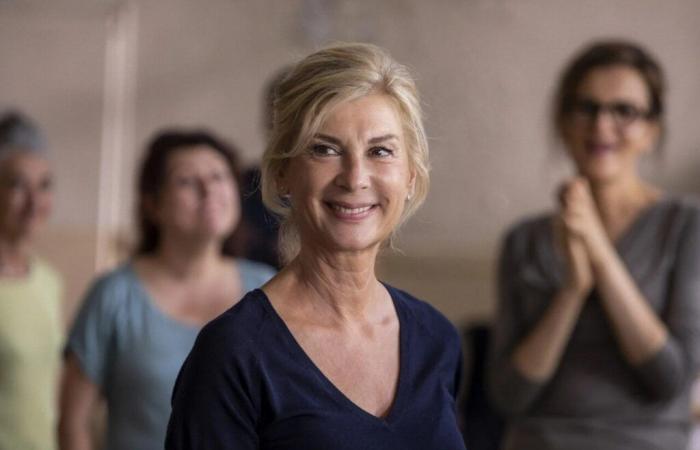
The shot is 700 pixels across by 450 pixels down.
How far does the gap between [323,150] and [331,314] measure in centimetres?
22

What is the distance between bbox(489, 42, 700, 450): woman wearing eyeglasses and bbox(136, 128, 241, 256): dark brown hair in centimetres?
82

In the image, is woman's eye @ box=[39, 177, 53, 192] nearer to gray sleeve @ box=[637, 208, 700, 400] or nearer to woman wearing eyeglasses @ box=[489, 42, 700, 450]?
woman wearing eyeglasses @ box=[489, 42, 700, 450]

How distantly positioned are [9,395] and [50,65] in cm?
230

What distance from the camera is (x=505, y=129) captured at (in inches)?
190

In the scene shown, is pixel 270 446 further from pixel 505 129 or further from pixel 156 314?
pixel 505 129

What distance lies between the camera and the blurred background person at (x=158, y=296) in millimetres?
2521

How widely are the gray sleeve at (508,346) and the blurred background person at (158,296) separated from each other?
0.66 metres

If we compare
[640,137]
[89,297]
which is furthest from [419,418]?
[89,297]

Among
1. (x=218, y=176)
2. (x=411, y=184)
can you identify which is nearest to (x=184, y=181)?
(x=218, y=176)

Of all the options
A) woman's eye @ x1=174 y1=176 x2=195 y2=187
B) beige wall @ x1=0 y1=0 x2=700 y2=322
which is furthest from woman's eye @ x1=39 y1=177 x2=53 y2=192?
beige wall @ x1=0 y1=0 x2=700 y2=322

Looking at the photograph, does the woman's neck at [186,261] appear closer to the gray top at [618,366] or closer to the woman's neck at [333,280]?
the gray top at [618,366]

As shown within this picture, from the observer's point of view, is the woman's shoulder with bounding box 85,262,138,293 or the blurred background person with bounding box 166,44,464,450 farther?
the woman's shoulder with bounding box 85,262,138,293

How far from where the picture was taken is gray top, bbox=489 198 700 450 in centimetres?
223

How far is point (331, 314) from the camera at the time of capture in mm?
1565
